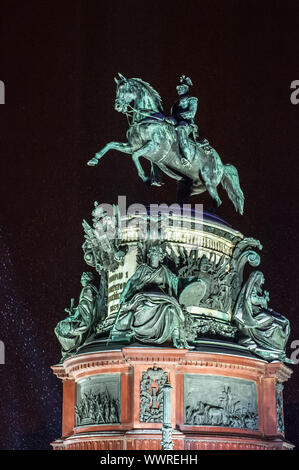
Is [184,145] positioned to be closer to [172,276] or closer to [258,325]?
[172,276]

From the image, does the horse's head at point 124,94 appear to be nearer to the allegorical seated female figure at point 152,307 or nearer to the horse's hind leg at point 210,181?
the horse's hind leg at point 210,181

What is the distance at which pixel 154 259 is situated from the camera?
18547mm

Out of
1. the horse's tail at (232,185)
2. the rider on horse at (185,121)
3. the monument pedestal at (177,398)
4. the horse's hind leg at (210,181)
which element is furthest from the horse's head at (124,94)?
the monument pedestal at (177,398)

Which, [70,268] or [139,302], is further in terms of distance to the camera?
[70,268]

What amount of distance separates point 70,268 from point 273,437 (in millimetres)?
9586

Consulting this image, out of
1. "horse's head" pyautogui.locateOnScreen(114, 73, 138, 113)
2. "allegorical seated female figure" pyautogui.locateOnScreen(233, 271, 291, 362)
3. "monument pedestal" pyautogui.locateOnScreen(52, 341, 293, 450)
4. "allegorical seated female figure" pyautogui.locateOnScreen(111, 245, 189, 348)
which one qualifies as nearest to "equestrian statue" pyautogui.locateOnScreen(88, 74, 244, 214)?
"horse's head" pyautogui.locateOnScreen(114, 73, 138, 113)

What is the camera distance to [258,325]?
1947 centimetres

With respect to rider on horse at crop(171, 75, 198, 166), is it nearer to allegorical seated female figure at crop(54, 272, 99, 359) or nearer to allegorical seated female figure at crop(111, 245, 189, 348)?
allegorical seated female figure at crop(111, 245, 189, 348)

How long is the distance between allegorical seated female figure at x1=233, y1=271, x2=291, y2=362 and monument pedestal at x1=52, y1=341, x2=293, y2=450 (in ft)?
1.29

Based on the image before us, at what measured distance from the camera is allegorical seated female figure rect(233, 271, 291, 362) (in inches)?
757

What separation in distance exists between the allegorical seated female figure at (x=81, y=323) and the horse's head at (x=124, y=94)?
3.77m

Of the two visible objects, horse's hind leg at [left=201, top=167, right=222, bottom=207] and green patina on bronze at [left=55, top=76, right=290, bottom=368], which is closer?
green patina on bronze at [left=55, top=76, right=290, bottom=368]

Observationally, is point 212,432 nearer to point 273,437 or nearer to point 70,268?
point 273,437
